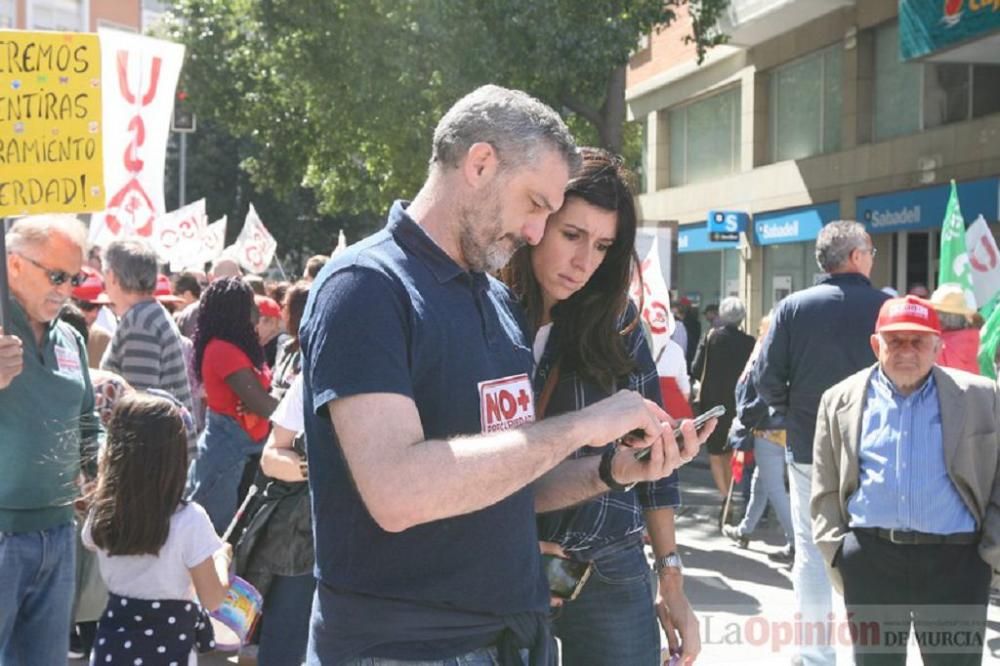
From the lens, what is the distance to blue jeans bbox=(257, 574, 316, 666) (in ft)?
15.8

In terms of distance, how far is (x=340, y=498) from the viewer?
7.05 feet

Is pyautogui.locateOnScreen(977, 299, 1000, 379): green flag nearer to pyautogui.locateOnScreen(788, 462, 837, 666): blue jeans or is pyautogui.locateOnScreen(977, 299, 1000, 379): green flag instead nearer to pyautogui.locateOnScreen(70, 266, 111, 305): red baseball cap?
pyautogui.locateOnScreen(788, 462, 837, 666): blue jeans

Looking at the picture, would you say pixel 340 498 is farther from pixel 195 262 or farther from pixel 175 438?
pixel 195 262

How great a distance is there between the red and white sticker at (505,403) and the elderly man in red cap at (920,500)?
2617 mm

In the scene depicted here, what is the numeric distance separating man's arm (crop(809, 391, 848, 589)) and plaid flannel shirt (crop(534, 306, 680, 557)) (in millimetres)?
1632

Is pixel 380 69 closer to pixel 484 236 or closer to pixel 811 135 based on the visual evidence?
pixel 811 135

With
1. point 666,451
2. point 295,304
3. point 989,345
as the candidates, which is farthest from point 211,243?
point 666,451

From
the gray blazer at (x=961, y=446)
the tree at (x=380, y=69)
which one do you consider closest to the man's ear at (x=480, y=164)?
the gray blazer at (x=961, y=446)

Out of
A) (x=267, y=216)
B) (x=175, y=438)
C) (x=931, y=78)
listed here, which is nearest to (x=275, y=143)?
(x=931, y=78)

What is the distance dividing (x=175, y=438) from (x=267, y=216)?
3850cm

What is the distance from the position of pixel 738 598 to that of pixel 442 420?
5.99 m

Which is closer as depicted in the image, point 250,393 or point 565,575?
point 565,575

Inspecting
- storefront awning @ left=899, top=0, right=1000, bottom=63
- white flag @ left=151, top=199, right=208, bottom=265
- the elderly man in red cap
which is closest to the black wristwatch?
the elderly man in red cap

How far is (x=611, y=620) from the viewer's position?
309cm
